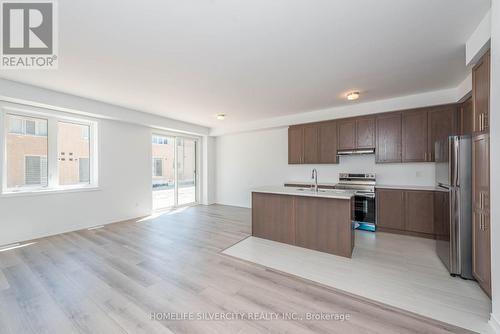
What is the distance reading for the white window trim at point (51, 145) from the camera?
3395 millimetres

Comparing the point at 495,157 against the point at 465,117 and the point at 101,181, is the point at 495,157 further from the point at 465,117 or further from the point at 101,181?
the point at 101,181

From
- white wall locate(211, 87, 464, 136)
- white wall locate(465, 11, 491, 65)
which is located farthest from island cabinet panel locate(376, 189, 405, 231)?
white wall locate(465, 11, 491, 65)

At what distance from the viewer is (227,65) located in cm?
273

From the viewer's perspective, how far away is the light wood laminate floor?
1.65 meters

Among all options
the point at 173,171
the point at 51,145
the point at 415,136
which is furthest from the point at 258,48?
the point at 173,171

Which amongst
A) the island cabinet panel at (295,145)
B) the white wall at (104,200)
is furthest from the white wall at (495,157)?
the white wall at (104,200)

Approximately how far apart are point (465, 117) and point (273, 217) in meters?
3.71

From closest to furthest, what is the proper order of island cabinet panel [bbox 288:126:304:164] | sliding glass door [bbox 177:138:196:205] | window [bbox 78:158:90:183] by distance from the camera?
window [bbox 78:158:90:183]
island cabinet panel [bbox 288:126:304:164]
sliding glass door [bbox 177:138:196:205]

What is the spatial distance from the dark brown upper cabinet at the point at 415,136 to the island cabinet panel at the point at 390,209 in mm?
759

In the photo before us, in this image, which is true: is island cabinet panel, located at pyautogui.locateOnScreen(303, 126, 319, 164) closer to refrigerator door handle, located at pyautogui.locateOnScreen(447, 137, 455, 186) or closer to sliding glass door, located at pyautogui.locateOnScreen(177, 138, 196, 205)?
refrigerator door handle, located at pyautogui.locateOnScreen(447, 137, 455, 186)

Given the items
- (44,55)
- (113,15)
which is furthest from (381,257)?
(44,55)

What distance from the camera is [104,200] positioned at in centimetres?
459

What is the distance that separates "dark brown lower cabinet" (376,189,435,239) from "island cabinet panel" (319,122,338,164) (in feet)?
4.05

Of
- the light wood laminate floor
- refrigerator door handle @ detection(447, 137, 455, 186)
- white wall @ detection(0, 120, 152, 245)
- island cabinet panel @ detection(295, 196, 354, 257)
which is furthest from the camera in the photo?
white wall @ detection(0, 120, 152, 245)
